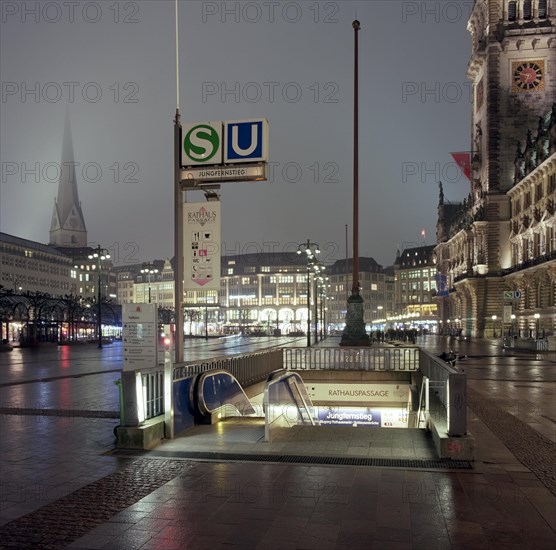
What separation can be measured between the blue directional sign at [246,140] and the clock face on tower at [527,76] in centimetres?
7881

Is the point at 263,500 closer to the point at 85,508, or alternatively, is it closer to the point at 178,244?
the point at 85,508

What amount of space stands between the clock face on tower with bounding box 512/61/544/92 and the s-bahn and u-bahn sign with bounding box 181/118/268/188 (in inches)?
3104

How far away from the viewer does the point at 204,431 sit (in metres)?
11.3

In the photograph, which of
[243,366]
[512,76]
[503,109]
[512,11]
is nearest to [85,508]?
[243,366]

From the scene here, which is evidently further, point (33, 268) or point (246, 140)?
point (33, 268)

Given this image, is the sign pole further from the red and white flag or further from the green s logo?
the red and white flag

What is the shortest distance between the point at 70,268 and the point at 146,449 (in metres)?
152

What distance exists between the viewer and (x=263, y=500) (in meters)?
7.18

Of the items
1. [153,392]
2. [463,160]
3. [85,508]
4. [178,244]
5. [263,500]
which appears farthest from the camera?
[463,160]

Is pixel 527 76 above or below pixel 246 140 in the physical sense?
above

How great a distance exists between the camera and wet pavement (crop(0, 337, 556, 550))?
602 centimetres

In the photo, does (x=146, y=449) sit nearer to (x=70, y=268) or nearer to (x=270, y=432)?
(x=270, y=432)

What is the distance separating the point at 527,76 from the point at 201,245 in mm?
80423

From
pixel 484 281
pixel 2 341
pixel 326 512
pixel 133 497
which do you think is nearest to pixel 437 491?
pixel 326 512
